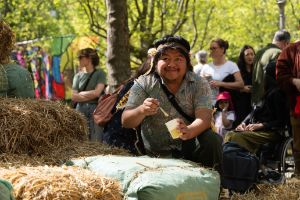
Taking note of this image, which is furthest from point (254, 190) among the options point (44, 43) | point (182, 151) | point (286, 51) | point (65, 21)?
point (65, 21)

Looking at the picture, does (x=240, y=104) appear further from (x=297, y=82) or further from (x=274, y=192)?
(x=274, y=192)

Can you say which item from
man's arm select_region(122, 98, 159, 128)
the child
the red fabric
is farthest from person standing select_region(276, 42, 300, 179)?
man's arm select_region(122, 98, 159, 128)

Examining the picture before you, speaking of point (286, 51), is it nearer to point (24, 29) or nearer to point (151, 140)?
point (151, 140)

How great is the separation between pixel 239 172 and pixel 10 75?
231cm

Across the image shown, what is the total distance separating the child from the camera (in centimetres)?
877

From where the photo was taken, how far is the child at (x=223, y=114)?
8.77 m

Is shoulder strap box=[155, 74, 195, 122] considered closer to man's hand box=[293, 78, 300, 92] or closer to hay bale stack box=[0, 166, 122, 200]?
hay bale stack box=[0, 166, 122, 200]

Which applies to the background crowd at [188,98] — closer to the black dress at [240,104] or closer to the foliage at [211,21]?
the black dress at [240,104]

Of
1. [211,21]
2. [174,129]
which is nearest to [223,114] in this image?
[174,129]

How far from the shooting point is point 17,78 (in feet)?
18.7

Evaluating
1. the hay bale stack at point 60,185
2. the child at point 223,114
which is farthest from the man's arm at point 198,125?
the child at point 223,114

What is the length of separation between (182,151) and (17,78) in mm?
1619

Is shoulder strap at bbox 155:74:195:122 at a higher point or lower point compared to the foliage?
lower

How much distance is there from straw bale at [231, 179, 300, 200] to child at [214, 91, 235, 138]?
257cm
